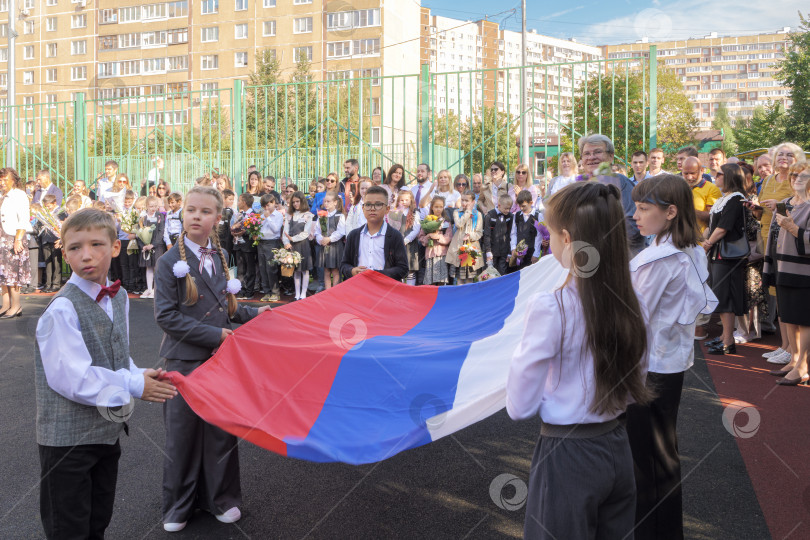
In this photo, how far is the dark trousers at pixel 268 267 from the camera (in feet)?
39.9

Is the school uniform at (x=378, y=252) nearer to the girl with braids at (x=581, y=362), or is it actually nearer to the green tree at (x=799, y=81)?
the girl with braids at (x=581, y=362)

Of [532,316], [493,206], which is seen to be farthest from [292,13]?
[532,316]

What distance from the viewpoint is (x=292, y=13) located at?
2201 inches

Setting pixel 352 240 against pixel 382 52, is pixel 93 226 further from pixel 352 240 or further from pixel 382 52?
pixel 382 52

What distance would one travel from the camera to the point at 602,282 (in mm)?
2098

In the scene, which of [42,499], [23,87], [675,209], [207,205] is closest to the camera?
[42,499]

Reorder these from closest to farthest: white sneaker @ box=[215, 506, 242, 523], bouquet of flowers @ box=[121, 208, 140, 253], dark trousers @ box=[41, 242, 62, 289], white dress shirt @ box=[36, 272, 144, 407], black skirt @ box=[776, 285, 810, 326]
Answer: white dress shirt @ box=[36, 272, 144, 407], white sneaker @ box=[215, 506, 242, 523], black skirt @ box=[776, 285, 810, 326], bouquet of flowers @ box=[121, 208, 140, 253], dark trousers @ box=[41, 242, 62, 289]

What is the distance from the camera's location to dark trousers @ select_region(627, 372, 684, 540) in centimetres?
300

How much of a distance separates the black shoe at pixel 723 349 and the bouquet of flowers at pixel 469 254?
3.78 metres

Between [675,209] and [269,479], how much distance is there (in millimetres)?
2996

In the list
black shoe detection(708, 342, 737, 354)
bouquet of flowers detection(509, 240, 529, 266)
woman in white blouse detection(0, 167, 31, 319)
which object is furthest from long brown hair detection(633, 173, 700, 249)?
woman in white blouse detection(0, 167, 31, 319)

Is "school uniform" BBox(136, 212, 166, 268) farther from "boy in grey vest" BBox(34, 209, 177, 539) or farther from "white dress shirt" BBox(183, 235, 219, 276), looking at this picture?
"boy in grey vest" BBox(34, 209, 177, 539)

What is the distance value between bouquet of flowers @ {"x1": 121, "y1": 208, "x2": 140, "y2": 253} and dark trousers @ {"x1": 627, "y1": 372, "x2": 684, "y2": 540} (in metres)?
11.8

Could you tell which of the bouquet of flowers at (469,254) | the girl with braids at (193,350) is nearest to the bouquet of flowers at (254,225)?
the bouquet of flowers at (469,254)
